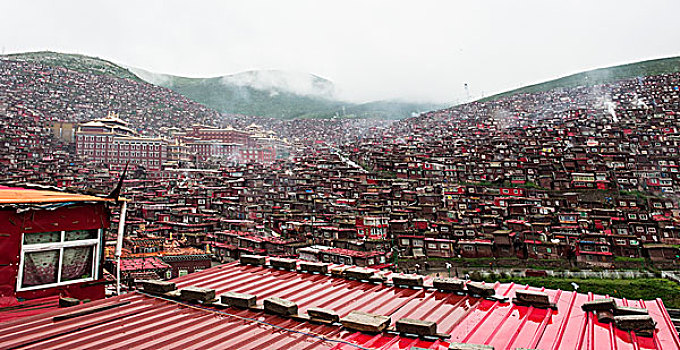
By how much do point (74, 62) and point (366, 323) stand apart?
435 ft

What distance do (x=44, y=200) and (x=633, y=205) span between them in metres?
36.0

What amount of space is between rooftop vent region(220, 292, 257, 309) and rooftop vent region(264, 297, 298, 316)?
7.1 inches

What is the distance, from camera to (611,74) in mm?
97875

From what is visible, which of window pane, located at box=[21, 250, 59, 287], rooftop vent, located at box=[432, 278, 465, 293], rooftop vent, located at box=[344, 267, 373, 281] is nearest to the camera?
window pane, located at box=[21, 250, 59, 287]

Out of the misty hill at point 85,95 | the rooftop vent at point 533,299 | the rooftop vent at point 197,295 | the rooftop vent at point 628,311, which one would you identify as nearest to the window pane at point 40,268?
the rooftop vent at point 197,295

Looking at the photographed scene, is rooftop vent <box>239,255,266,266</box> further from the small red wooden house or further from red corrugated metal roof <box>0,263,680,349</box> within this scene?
the small red wooden house

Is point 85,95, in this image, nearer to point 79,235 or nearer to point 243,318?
point 79,235

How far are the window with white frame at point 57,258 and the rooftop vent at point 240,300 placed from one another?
6.06 ft

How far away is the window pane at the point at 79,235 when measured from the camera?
425 centimetres

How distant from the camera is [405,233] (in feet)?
81.9

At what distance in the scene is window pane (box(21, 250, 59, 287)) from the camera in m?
3.96

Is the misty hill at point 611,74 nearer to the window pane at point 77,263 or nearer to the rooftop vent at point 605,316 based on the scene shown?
the rooftop vent at point 605,316

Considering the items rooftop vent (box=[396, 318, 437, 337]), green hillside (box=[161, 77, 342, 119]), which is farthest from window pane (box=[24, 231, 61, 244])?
green hillside (box=[161, 77, 342, 119])

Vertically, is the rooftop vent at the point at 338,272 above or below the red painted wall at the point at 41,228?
below
